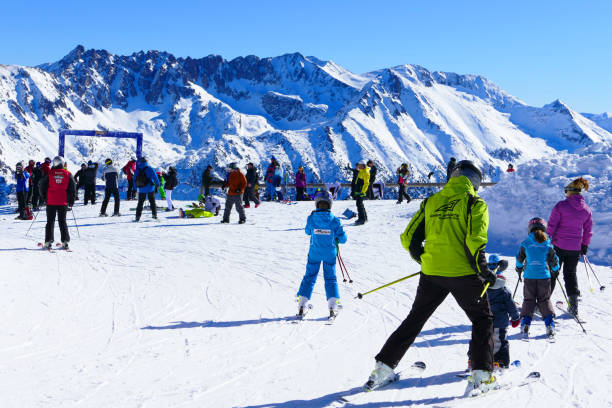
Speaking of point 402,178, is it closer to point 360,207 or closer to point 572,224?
point 360,207

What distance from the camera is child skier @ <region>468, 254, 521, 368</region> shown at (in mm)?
4531

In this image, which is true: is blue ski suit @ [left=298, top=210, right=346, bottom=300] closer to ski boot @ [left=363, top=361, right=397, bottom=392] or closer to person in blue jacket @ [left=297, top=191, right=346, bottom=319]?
person in blue jacket @ [left=297, top=191, right=346, bottom=319]

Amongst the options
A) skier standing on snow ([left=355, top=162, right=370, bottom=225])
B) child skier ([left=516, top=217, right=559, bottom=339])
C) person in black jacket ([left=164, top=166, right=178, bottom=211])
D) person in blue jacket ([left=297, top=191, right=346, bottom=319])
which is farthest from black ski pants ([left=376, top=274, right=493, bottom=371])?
person in black jacket ([left=164, top=166, right=178, bottom=211])

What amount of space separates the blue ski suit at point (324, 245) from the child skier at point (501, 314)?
184 cm

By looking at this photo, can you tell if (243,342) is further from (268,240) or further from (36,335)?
(268,240)

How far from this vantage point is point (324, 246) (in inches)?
235

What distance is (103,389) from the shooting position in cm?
401

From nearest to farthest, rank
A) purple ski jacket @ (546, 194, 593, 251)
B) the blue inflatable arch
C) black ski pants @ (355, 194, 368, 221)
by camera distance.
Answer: purple ski jacket @ (546, 194, 593, 251), black ski pants @ (355, 194, 368, 221), the blue inflatable arch

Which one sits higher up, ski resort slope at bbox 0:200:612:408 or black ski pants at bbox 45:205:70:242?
black ski pants at bbox 45:205:70:242

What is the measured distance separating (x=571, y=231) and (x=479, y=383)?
137 inches

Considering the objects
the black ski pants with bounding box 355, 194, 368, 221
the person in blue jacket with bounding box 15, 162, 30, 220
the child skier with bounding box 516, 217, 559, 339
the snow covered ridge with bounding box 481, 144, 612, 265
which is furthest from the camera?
the person in blue jacket with bounding box 15, 162, 30, 220

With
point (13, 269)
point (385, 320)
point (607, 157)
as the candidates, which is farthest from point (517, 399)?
point (607, 157)

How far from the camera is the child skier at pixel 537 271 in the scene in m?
5.68

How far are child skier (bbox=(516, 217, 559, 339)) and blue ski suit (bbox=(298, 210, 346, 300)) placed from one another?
6.86 feet
